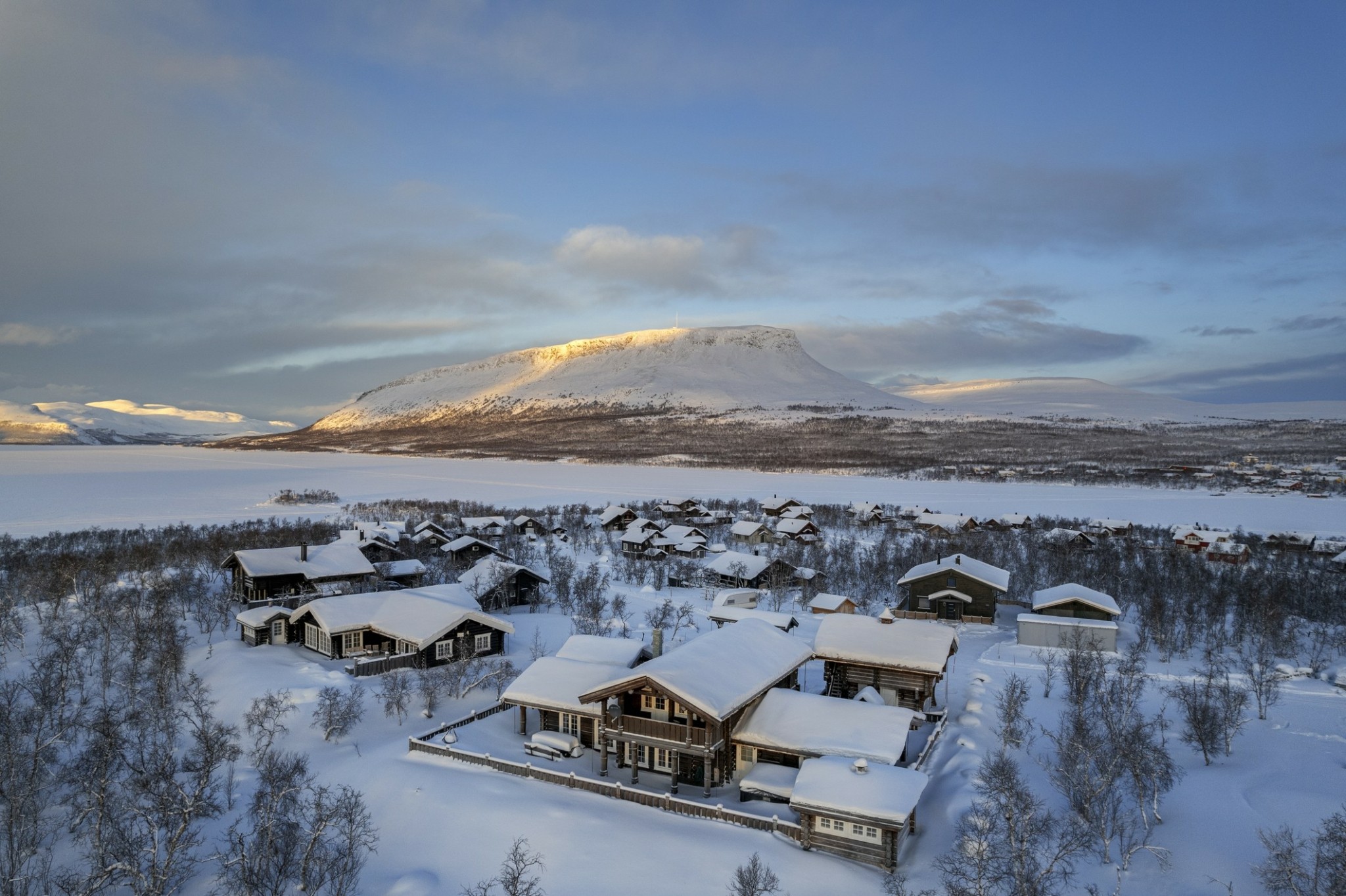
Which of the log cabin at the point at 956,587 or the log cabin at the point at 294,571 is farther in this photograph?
the log cabin at the point at 956,587

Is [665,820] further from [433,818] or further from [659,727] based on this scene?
[433,818]

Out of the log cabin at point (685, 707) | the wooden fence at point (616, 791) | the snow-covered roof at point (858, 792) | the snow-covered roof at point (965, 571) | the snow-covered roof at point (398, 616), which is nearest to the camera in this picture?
the snow-covered roof at point (858, 792)

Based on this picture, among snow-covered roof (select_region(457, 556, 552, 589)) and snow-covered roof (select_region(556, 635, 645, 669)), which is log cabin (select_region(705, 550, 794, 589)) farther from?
snow-covered roof (select_region(556, 635, 645, 669))

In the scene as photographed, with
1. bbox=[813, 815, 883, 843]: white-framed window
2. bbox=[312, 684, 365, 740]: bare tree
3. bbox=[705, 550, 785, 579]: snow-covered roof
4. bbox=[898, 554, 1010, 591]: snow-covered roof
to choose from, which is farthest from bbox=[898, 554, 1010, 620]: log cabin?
bbox=[312, 684, 365, 740]: bare tree

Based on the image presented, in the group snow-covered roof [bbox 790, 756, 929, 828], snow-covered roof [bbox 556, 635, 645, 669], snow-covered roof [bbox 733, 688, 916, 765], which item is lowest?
snow-covered roof [bbox 790, 756, 929, 828]

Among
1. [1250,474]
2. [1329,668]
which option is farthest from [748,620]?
[1250,474]

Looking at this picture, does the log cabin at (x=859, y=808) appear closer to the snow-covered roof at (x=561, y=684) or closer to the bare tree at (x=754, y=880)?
the bare tree at (x=754, y=880)

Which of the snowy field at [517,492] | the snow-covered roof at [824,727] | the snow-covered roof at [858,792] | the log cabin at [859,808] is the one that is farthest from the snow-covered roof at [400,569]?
the snowy field at [517,492]
